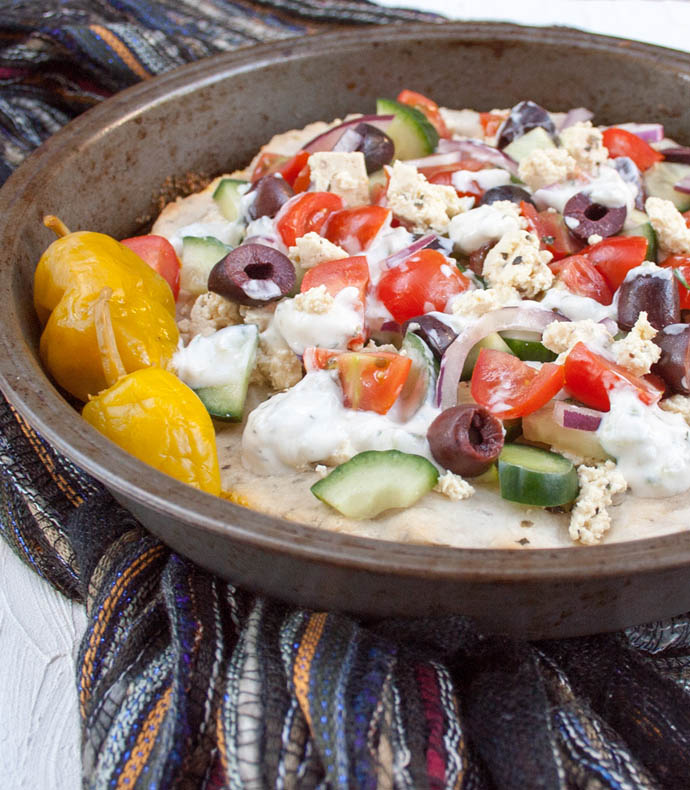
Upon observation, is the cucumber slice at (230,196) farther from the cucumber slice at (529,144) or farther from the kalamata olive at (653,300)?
the kalamata olive at (653,300)

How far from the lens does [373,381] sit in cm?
259

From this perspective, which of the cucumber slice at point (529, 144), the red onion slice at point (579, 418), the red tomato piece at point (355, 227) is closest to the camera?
the red onion slice at point (579, 418)

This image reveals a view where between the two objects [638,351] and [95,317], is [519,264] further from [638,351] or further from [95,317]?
[95,317]

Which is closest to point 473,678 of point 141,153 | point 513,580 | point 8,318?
point 513,580

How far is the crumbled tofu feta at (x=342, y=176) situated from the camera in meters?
3.29

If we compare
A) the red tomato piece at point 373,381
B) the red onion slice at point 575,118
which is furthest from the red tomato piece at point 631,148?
the red tomato piece at point 373,381

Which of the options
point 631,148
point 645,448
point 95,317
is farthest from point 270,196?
point 645,448

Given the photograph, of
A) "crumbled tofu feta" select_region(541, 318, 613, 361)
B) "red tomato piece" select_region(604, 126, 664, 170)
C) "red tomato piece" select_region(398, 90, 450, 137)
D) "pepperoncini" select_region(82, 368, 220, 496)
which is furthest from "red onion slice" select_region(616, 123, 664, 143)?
"pepperoncini" select_region(82, 368, 220, 496)

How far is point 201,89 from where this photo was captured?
3.87 m

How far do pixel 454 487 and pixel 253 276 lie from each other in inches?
37.7

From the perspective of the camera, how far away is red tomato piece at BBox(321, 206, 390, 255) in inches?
123

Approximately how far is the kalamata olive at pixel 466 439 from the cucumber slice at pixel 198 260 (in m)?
1.12

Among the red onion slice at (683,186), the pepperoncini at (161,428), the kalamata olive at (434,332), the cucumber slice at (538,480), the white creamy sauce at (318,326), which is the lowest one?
the pepperoncini at (161,428)

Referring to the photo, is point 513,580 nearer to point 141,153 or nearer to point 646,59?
point 141,153
